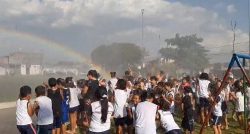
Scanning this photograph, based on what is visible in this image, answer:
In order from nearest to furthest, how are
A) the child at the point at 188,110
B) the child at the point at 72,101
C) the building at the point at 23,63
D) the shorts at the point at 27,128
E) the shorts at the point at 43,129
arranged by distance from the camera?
the shorts at the point at 27,128 < the shorts at the point at 43,129 < the child at the point at 188,110 < the child at the point at 72,101 < the building at the point at 23,63

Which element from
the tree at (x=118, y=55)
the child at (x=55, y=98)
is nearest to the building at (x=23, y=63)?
the tree at (x=118, y=55)

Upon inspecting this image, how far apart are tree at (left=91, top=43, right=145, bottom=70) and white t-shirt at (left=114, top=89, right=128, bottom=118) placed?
3025 inches

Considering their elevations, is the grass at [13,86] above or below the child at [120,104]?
below

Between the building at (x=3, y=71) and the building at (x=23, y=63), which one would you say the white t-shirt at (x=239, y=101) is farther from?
the building at (x=23, y=63)

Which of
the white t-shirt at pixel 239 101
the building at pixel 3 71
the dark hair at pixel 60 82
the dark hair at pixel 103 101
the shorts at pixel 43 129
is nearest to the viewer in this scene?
the dark hair at pixel 103 101

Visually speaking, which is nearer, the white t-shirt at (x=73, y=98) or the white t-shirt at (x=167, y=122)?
the white t-shirt at (x=167, y=122)

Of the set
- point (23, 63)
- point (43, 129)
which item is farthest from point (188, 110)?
point (23, 63)

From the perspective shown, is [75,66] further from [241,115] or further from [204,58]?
[241,115]

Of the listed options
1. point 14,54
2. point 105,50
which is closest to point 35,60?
point 14,54

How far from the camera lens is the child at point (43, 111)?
9.16 metres

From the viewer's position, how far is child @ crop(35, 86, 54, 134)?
9.16 meters

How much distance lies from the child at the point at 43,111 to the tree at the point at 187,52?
261 ft

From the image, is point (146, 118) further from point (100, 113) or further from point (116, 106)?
point (116, 106)

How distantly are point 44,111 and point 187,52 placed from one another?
85.2 metres
